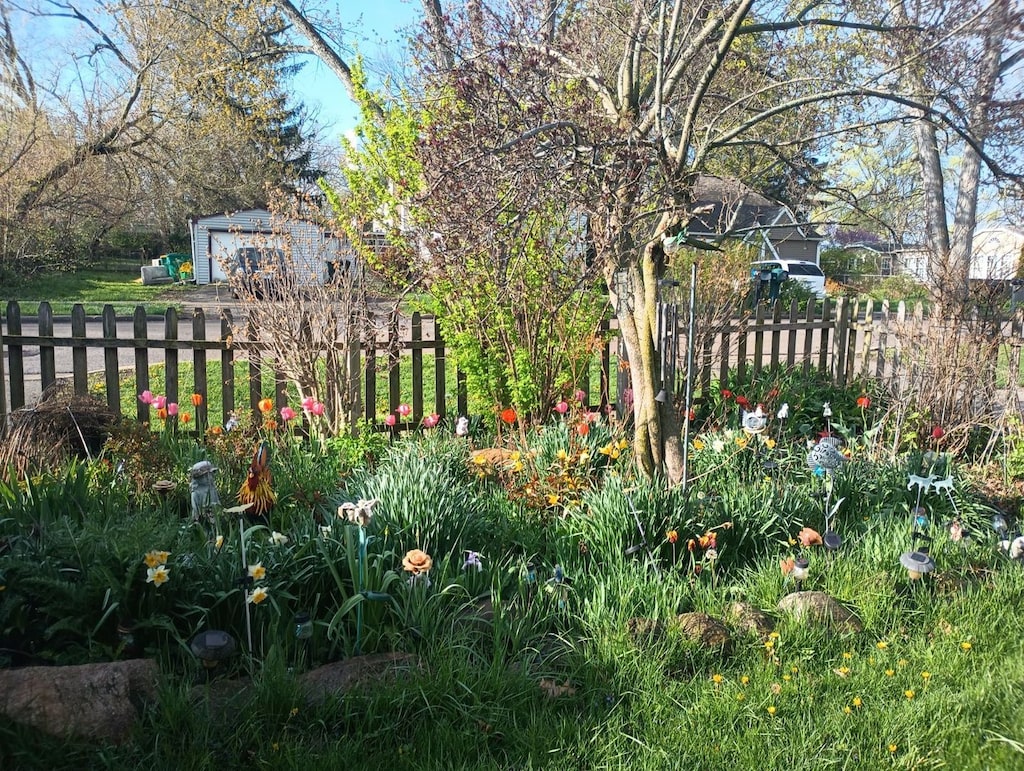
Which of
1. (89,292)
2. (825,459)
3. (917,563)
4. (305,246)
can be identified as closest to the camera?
(917,563)

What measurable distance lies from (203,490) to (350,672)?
1259 millimetres

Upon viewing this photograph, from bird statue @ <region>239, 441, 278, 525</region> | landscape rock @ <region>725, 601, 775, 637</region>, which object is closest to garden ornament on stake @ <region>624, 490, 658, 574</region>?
landscape rock @ <region>725, 601, 775, 637</region>

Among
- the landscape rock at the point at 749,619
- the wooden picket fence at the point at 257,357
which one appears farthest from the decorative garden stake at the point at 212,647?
the wooden picket fence at the point at 257,357

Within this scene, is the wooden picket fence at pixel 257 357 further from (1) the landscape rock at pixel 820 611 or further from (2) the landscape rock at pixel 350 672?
(2) the landscape rock at pixel 350 672

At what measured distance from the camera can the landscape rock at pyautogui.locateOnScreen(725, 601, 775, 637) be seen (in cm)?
302

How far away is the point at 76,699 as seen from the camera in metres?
2.22

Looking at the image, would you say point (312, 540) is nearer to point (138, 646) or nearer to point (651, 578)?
point (138, 646)

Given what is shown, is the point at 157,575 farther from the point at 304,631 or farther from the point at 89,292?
the point at 89,292

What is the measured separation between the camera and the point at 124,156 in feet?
69.1

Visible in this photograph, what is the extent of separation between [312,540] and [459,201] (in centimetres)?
180

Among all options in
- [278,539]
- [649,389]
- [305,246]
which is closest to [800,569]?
[649,389]

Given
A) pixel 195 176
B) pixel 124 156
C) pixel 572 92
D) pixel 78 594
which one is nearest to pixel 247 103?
pixel 124 156

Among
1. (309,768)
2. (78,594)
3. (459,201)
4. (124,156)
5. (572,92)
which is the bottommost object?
(309,768)

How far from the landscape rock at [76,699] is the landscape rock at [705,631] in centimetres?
187
